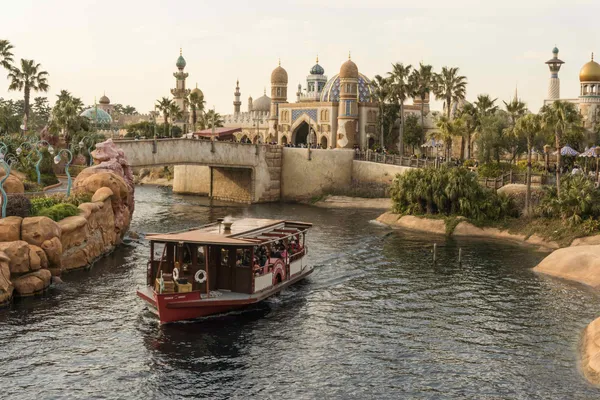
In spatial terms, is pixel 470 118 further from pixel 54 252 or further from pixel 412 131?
pixel 54 252

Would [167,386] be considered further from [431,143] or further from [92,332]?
[431,143]

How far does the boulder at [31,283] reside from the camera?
1430 inches

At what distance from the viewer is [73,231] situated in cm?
4228

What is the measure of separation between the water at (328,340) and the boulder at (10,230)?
3.36 metres

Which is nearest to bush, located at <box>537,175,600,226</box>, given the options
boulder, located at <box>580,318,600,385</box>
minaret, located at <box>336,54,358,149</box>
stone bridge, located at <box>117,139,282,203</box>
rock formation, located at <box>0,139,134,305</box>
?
boulder, located at <box>580,318,600,385</box>

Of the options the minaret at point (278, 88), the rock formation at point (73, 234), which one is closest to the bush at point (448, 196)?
the rock formation at point (73, 234)

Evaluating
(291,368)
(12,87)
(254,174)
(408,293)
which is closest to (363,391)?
(291,368)

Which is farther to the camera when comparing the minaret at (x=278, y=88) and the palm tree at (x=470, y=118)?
the minaret at (x=278, y=88)

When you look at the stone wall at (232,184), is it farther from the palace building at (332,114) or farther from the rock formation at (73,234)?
the rock formation at (73,234)

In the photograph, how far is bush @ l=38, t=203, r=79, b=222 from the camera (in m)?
42.2

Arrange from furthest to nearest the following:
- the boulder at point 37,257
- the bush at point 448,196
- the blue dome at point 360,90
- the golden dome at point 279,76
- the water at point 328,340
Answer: the golden dome at point 279,76 < the blue dome at point 360,90 < the bush at point 448,196 < the boulder at point 37,257 < the water at point 328,340

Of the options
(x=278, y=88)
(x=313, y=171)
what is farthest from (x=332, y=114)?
(x=313, y=171)

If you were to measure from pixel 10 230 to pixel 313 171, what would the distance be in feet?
160

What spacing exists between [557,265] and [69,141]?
58.0 metres
